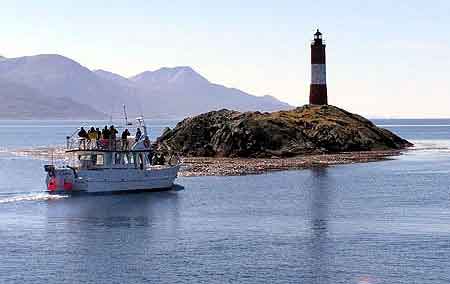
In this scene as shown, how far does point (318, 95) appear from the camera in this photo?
140 meters

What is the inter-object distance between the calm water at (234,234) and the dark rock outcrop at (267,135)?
33414 millimetres

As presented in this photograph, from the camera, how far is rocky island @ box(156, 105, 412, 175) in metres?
115

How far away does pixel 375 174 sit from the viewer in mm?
95062

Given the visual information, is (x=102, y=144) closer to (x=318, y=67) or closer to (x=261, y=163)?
(x=261, y=163)

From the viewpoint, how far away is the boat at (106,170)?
239 ft

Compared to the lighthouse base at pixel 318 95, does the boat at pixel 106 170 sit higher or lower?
lower

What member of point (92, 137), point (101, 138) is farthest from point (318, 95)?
point (92, 137)

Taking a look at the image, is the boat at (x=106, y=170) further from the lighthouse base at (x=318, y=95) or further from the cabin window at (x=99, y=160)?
the lighthouse base at (x=318, y=95)

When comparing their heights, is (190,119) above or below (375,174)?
above

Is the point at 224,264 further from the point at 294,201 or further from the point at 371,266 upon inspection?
the point at 294,201

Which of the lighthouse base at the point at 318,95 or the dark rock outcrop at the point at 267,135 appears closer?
the dark rock outcrop at the point at 267,135

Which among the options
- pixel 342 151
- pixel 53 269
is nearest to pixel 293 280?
pixel 53 269

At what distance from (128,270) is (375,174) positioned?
57450 millimetres

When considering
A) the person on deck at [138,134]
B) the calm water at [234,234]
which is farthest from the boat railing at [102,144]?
the calm water at [234,234]
